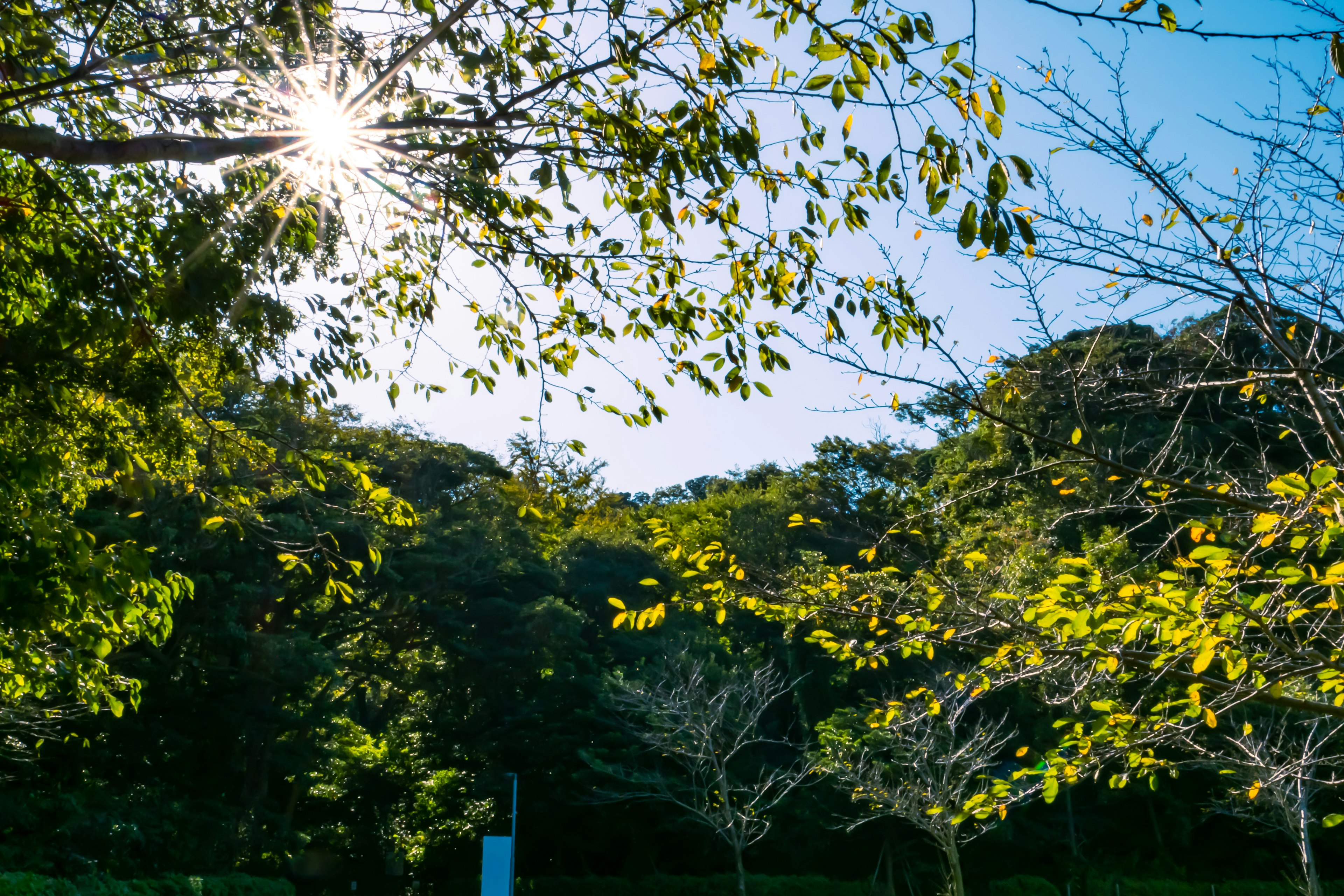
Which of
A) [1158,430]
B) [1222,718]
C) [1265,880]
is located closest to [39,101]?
A: [1222,718]

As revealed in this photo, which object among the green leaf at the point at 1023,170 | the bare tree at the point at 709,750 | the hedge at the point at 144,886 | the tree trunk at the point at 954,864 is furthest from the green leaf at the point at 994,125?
the bare tree at the point at 709,750

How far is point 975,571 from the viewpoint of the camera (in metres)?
5.06

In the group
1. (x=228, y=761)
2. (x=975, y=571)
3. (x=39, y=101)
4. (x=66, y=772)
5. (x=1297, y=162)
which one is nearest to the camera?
(x=39, y=101)

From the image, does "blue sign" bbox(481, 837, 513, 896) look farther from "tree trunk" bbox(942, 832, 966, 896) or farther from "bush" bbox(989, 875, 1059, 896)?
"bush" bbox(989, 875, 1059, 896)

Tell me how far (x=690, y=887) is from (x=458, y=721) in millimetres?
6582

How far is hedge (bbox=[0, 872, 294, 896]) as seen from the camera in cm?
1088

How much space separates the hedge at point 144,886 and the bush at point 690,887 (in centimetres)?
583

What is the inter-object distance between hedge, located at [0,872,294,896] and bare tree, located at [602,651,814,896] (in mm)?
6907

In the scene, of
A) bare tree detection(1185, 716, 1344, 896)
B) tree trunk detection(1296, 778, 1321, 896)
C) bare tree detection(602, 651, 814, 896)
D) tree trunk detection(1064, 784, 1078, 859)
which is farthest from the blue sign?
tree trunk detection(1064, 784, 1078, 859)

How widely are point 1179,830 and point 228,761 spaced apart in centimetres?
2083

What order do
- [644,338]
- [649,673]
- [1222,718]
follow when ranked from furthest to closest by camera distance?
[649,673] < [1222,718] < [644,338]

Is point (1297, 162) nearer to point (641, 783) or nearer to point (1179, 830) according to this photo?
point (641, 783)

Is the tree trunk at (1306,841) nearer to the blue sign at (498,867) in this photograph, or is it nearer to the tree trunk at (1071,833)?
the tree trunk at (1071,833)

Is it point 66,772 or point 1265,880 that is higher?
point 66,772
